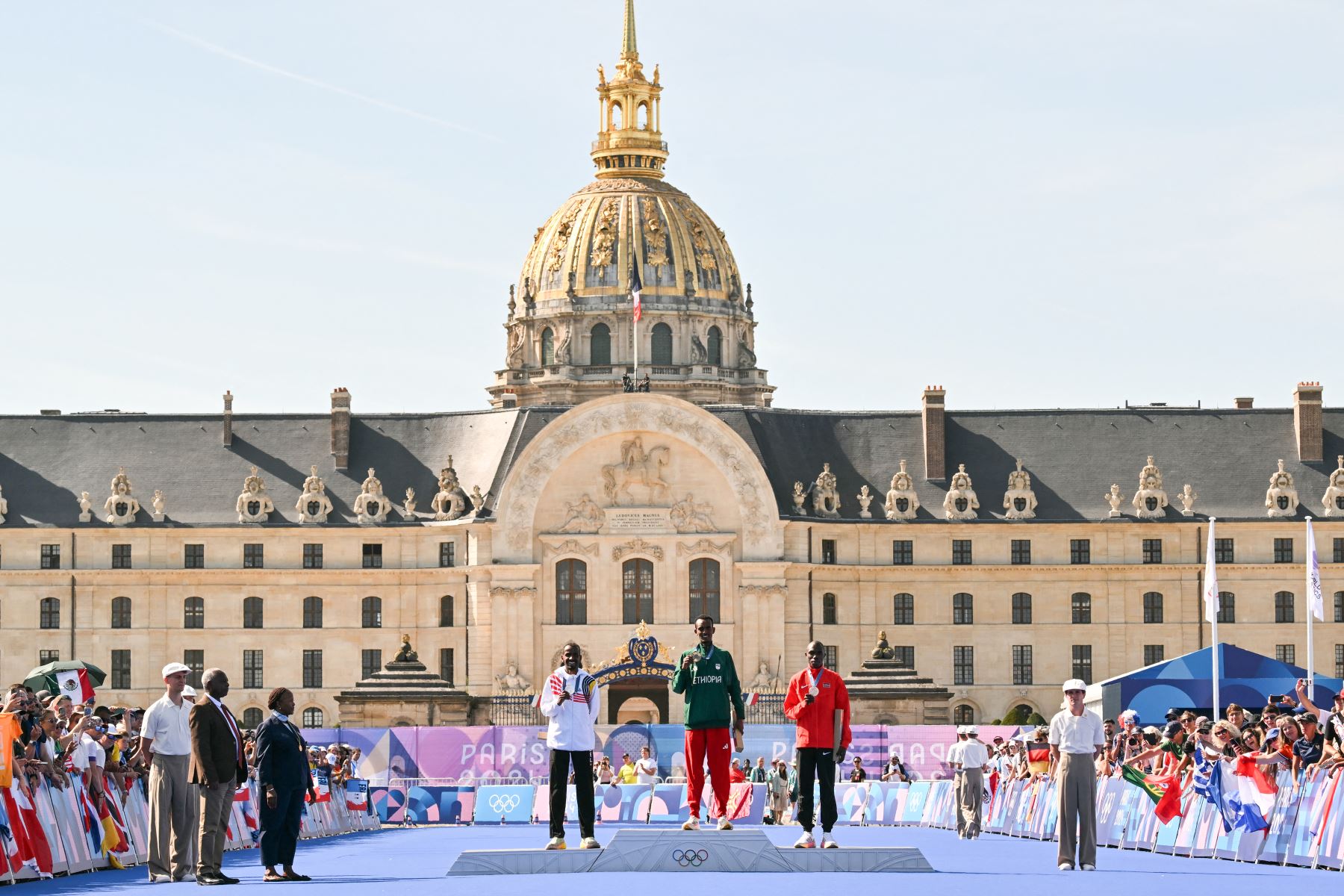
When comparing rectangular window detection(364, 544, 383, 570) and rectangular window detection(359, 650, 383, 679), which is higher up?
rectangular window detection(364, 544, 383, 570)

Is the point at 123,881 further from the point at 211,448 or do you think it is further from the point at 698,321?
the point at 698,321

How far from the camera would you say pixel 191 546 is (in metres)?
95.1

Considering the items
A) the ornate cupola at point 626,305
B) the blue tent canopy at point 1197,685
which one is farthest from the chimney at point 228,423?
the blue tent canopy at point 1197,685

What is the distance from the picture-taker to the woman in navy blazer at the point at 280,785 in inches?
1078

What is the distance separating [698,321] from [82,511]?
4025 centimetres

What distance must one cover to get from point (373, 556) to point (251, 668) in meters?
5.75

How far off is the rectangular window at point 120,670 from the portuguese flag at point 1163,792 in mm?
62611

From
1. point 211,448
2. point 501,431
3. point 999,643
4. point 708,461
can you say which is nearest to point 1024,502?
point 999,643

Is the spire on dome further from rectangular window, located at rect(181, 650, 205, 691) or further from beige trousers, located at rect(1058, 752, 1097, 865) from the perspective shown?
beige trousers, located at rect(1058, 752, 1097, 865)

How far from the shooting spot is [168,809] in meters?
28.1

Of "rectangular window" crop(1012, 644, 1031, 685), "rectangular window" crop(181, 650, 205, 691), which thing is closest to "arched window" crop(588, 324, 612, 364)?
"rectangular window" crop(181, 650, 205, 691)

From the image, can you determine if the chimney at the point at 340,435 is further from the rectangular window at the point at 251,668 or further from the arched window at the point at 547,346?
the arched window at the point at 547,346

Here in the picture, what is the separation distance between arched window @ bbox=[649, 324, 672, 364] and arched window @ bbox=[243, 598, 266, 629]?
117ft

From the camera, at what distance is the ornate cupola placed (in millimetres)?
125250
